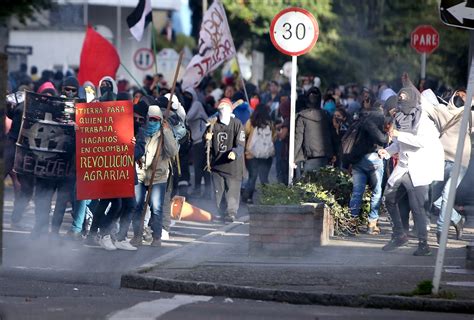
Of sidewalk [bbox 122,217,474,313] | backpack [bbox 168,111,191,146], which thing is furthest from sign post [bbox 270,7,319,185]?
sidewalk [bbox 122,217,474,313]

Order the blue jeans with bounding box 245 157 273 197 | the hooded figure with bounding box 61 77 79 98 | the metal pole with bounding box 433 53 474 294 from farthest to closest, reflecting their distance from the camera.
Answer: the blue jeans with bounding box 245 157 273 197 → the hooded figure with bounding box 61 77 79 98 → the metal pole with bounding box 433 53 474 294

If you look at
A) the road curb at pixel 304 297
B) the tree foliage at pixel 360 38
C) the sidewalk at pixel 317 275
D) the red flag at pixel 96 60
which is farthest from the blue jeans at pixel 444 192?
the tree foliage at pixel 360 38

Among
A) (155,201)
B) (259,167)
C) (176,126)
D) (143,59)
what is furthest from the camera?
(143,59)

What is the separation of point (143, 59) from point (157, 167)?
24235 millimetres

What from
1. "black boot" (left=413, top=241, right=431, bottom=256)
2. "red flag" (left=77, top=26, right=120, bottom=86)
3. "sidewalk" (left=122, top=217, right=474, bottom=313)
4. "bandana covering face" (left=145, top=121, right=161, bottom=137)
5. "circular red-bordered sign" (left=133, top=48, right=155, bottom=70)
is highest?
"circular red-bordered sign" (left=133, top=48, right=155, bottom=70)

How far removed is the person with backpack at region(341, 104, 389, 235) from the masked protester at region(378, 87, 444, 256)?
185 cm

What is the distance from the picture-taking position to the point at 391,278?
1191 cm

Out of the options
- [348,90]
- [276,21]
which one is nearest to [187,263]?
[276,21]

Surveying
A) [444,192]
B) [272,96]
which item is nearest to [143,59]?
[272,96]

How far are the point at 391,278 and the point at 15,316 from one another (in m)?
3.78

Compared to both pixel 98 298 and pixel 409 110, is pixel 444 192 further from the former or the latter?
pixel 98 298

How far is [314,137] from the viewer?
1841 centimetres

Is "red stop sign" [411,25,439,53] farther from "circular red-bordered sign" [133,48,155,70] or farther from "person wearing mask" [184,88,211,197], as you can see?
"circular red-bordered sign" [133,48,155,70]

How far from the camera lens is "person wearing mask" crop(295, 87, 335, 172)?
60.4ft
